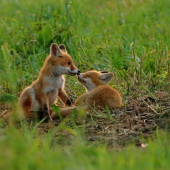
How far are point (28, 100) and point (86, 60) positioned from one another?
2337 mm

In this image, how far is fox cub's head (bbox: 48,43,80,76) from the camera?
6.89 meters

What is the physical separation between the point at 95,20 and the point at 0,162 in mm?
10460

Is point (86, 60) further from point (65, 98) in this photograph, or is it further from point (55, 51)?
point (65, 98)

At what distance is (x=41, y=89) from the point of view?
6.70 m

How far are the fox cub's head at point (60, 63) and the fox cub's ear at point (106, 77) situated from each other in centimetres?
54

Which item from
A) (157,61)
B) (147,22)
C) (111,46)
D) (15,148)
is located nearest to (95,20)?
(147,22)

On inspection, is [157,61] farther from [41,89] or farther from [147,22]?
[147,22]

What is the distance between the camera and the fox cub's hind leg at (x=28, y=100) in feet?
21.8

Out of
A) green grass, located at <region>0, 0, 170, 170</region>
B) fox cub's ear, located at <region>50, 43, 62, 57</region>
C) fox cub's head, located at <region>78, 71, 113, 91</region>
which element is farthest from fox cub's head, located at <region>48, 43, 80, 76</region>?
green grass, located at <region>0, 0, 170, 170</region>

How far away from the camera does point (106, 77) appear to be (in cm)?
706

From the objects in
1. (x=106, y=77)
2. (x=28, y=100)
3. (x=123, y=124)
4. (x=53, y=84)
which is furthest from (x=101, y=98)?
(x=28, y=100)

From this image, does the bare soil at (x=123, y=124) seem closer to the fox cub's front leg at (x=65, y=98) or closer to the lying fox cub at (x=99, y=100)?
the lying fox cub at (x=99, y=100)

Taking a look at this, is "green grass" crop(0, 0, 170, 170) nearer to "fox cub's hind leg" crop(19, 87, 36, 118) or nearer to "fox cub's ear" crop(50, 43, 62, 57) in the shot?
"fox cub's hind leg" crop(19, 87, 36, 118)

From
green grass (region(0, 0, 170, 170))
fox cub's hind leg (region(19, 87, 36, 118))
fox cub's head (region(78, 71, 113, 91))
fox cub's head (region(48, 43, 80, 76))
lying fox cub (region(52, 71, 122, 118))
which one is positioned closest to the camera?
green grass (region(0, 0, 170, 170))
